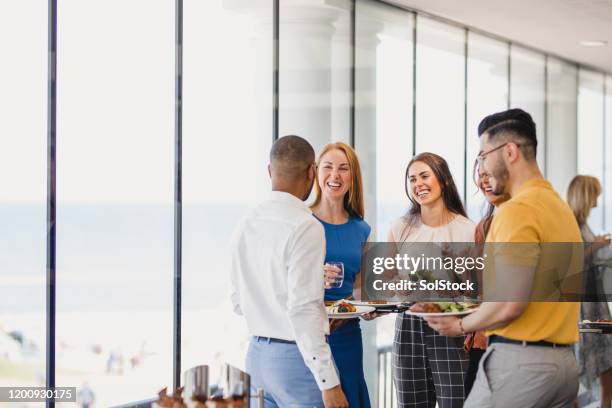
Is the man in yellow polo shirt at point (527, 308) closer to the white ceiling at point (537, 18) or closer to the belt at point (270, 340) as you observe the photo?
the belt at point (270, 340)

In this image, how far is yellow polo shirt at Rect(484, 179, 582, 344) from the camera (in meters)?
2.66

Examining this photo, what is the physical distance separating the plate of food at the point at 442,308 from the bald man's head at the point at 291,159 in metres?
0.71

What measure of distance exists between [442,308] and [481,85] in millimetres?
5139

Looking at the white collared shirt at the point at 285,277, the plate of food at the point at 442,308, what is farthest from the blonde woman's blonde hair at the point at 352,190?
the white collared shirt at the point at 285,277

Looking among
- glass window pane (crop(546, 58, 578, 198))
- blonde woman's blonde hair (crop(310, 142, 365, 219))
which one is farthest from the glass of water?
glass window pane (crop(546, 58, 578, 198))

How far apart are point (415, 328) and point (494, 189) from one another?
1297mm

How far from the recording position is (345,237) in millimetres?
4160

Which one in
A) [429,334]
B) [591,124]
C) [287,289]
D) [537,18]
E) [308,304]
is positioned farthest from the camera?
[591,124]

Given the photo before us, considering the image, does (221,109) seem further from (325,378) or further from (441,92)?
(325,378)

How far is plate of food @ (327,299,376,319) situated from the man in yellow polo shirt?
2.72 feet

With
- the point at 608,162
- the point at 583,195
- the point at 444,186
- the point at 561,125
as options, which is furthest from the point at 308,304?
the point at 608,162

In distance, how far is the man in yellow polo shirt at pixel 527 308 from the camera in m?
2.68

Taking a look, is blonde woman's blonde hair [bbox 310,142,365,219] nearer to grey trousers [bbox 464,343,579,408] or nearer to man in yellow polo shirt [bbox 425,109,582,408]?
man in yellow polo shirt [bbox 425,109,582,408]

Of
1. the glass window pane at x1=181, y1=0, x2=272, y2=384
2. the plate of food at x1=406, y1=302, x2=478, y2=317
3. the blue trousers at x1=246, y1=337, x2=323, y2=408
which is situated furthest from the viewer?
the glass window pane at x1=181, y1=0, x2=272, y2=384
